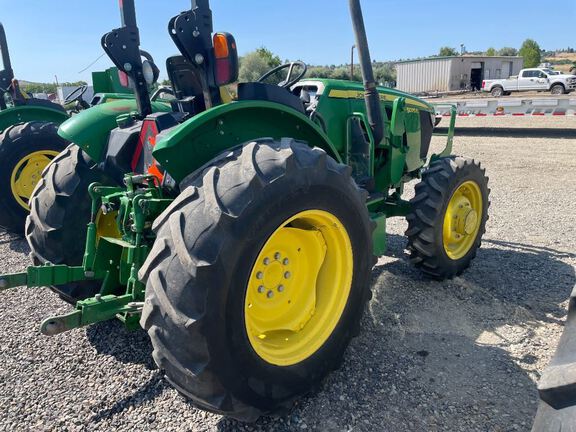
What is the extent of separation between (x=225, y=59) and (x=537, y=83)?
31.5m

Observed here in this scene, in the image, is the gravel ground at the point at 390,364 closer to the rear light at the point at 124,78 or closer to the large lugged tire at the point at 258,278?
the large lugged tire at the point at 258,278

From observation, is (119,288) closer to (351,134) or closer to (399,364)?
(399,364)

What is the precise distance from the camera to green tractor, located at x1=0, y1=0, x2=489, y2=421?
1917mm

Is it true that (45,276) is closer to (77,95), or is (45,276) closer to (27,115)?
(27,115)

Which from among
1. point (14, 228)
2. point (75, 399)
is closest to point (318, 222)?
point (75, 399)

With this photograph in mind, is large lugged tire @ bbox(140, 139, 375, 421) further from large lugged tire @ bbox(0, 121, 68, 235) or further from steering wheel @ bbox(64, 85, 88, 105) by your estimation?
steering wheel @ bbox(64, 85, 88, 105)

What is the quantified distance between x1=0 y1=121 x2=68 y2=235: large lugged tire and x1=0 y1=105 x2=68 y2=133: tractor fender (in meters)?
0.97

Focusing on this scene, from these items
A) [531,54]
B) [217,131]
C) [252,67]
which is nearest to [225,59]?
[217,131]

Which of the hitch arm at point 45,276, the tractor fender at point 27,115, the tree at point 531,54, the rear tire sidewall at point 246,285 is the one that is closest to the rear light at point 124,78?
the hitch arm at point 45,276

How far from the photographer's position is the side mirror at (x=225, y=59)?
2.46 meters

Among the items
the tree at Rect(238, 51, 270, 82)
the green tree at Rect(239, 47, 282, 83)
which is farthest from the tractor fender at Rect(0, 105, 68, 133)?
the tree at Rect(238, 51, 270, 82)

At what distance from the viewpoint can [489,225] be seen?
5711 millimetres

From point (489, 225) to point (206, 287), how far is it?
471 cm

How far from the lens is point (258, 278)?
2.36 m
